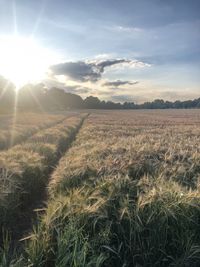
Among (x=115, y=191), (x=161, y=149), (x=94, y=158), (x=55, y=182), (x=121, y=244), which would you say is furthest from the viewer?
(x=161, y=149)

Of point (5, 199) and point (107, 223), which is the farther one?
point (5, 199)

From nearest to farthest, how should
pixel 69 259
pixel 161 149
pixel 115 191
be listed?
pixel 69 259, pixel 115 191, pixel 161 149

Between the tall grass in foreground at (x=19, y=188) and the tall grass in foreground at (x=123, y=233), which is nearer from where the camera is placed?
the tall grass in foreground at (x=123, y=233)

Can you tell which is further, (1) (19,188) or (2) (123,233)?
(1) (19,188)

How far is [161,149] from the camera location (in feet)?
47.8

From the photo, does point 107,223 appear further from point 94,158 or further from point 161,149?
point 161,149

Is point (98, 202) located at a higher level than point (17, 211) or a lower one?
higher

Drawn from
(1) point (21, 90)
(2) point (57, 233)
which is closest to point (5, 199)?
(2) point (57, 233)

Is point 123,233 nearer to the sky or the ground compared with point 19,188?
nearer to the sky

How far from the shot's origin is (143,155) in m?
12.1

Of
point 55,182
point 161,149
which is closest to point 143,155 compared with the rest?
point 161,149

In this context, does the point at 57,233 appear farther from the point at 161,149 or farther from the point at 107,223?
the point at 161,149

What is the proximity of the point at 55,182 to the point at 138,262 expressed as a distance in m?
4.22

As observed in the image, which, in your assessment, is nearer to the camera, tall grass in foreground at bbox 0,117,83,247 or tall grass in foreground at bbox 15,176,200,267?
tall grass in foreground at bbox 15,176,200,267
